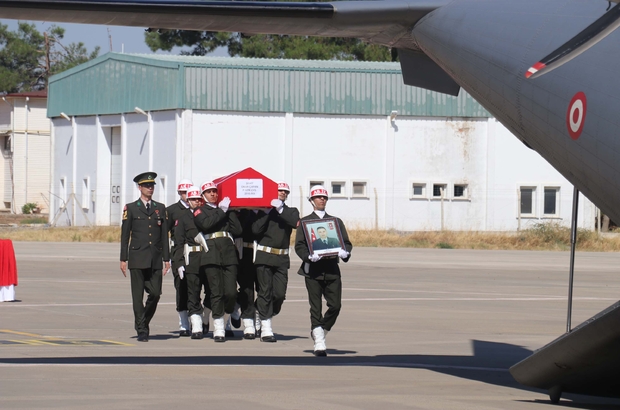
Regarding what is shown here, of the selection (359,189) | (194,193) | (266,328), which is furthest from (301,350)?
(359,189)

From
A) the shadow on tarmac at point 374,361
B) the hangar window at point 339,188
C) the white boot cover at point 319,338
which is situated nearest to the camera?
the shadow on tarmac at point 374,361

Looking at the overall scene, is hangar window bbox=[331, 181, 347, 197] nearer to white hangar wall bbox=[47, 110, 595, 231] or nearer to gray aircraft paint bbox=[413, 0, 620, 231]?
white hangar wall bbox=[47, 110, 595, 231]

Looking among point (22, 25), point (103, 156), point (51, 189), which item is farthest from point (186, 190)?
point (22, 25)

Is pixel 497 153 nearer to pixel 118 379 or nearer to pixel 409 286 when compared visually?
pixel 409 286

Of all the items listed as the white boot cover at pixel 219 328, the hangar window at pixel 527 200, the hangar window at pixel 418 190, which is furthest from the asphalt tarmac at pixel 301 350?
the hangar window at pixel 527 200

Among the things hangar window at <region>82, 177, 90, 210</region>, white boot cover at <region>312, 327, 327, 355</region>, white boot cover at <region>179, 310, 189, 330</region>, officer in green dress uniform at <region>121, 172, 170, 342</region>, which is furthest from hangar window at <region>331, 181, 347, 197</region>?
white boot cover at <region>312, 327, 327, 355</region>

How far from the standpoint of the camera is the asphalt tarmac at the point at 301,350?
933 cm

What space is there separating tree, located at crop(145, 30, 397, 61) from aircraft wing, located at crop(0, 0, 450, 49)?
172 ft

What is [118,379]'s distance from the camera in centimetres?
1010

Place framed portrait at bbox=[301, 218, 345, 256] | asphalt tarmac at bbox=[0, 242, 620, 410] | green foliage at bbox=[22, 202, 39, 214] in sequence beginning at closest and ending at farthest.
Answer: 1. asphalt tarmac at bbox=[0, 242, 620, 410]
2. framed portrait at bbox=[301, 218, 345, 256]
3. green foliage at bbox=[22, 202, 39, 214]

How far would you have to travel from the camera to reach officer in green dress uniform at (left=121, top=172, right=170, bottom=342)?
1371 centimetres

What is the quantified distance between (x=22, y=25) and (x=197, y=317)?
83872 millimetres

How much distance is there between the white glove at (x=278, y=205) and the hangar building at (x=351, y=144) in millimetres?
29291

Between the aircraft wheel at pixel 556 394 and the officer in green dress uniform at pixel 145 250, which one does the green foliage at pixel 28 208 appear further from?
the aircraft wheel at pixel 556 394
